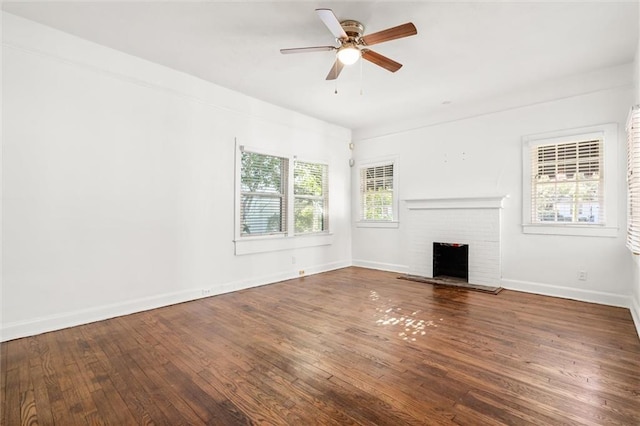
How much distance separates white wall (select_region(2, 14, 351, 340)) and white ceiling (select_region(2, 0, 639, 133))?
0.34m

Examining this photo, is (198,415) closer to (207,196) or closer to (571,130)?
(207,196)

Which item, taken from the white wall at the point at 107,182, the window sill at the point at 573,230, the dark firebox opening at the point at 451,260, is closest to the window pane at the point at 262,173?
the white wall at the point at 107,182

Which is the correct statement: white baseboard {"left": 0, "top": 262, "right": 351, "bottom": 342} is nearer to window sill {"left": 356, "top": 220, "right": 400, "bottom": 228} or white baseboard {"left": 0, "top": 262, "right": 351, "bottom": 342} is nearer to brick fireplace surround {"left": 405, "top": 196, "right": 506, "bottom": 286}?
window sill {"left": 356, "top": 220, "right": 400, "bottom": 228}

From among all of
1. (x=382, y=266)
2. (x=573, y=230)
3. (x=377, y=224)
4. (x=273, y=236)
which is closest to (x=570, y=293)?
(x=573, y=230)

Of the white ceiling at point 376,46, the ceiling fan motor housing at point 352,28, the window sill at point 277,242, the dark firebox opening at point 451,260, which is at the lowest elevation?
the dark firebox opening at point 451,260

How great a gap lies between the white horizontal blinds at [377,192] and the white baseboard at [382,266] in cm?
93

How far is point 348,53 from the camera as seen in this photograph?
2938mm

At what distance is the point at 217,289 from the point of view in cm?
443

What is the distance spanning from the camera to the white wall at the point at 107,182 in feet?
9.74

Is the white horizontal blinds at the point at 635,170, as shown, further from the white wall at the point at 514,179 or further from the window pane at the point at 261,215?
the window pane at the point at 261,215

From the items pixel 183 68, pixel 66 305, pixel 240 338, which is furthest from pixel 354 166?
pixel 66 305

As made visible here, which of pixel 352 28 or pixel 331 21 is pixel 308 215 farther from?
pixel 331 21

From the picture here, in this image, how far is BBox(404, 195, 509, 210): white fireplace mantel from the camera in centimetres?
475

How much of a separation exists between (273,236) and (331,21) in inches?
134
